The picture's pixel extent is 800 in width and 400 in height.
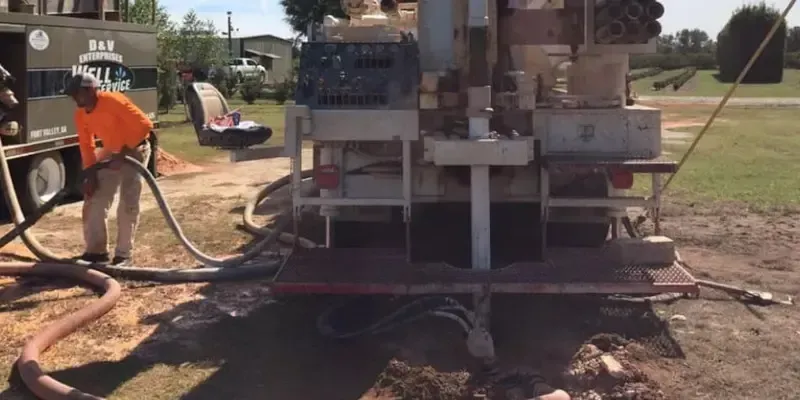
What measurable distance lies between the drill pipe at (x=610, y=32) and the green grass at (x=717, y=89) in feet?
98.2

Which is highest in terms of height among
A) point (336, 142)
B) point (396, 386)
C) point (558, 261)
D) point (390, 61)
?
point (390, 61)

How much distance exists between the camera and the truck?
10109 mm

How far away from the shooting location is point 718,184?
41.2ft

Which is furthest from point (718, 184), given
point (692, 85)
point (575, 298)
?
point (692, 85)

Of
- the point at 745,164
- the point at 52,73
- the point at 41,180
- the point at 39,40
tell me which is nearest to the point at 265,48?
the point at 745,164

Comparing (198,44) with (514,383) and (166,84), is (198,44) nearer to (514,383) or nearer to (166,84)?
(166,84)

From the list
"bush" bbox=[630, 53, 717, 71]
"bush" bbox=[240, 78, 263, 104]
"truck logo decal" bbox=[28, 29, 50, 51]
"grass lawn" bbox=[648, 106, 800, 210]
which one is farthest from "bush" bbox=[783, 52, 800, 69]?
"truck logo decal" bbox=[28, 29, 50, 51]

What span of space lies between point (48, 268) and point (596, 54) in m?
4.38

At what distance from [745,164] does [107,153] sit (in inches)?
410

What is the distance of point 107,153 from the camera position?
7.69 meters

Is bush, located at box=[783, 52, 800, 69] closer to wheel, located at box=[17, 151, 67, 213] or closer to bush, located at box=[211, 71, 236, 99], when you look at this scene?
bush, located at box=[211, 71, 236, 99]

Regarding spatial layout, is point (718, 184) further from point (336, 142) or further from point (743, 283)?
point (336, 142)

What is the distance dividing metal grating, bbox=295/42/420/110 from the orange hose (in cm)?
196

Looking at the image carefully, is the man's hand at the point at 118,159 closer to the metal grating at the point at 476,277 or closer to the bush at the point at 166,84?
the metal grating at the point at 476,277
